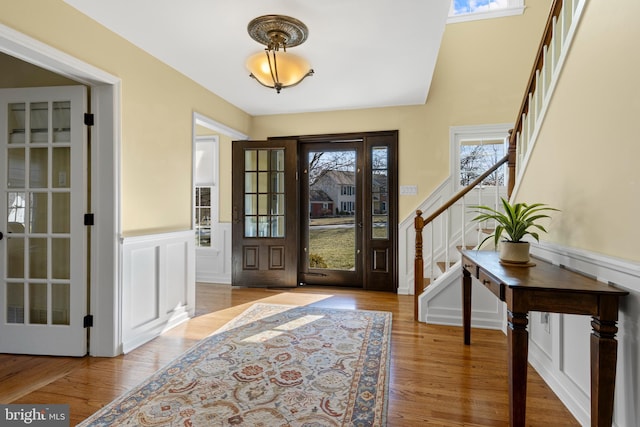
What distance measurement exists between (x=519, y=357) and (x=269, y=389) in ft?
4.62

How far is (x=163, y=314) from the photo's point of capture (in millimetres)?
3018

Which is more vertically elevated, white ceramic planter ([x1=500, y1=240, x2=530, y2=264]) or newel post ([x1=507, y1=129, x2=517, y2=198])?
newel post ([x1=507, y1=129, x2=517, y2=198])

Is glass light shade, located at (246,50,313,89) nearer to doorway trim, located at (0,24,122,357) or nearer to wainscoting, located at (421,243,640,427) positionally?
doorway trim, located at (0,24,122,357)

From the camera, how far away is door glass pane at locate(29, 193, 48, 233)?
2551mm

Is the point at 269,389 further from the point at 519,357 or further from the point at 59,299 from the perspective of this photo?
the point at 59,299

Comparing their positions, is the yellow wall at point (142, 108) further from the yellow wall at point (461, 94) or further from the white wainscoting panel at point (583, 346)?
the white wainscoting panel at point (583, 346)

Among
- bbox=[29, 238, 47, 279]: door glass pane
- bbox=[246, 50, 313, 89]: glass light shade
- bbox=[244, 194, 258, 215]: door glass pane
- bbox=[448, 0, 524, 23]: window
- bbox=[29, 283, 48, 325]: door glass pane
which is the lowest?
bbox=[29, 283, 48, 325]: door glass pane

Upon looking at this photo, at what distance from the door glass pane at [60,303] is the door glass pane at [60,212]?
451 millimetres

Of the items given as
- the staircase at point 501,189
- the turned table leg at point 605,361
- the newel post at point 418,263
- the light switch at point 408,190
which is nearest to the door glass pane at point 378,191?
the light switch at point 408,190

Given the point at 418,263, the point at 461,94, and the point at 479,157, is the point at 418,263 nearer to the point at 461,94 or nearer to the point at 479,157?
the point at 479,157

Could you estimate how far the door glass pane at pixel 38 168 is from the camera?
8.36 feet

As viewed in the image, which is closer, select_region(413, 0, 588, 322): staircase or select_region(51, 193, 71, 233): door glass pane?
select_region(413, 0, 588, 322): staircase

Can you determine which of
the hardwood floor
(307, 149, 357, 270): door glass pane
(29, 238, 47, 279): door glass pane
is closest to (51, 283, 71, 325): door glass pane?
(29, 238, 47, 279): door glass pane

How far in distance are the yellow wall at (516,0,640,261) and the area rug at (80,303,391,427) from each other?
1436mm
